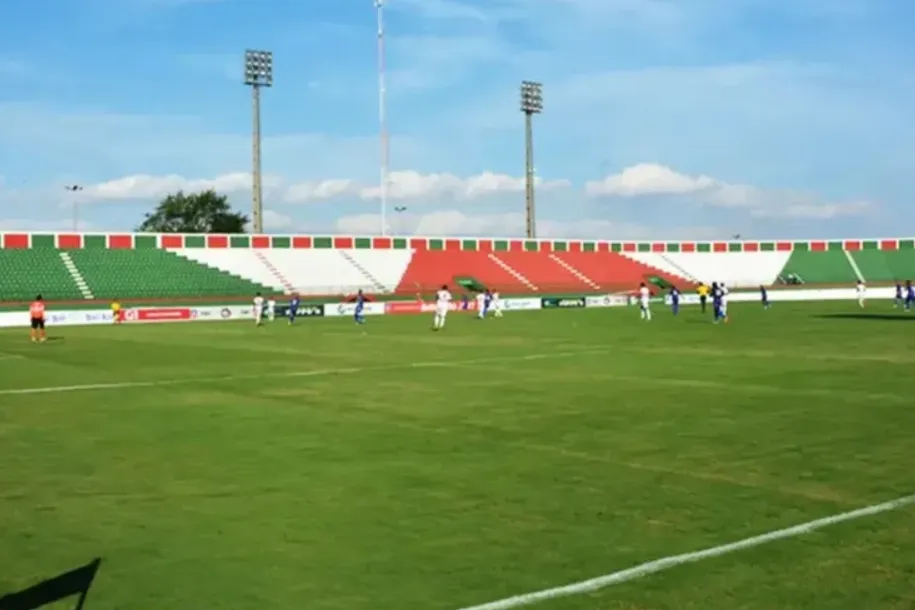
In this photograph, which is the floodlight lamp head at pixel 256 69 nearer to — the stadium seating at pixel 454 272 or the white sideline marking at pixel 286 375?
the stadium seating at pixel 454 272

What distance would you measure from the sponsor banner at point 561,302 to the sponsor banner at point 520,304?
46 centimetres

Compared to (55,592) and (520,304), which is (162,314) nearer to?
(520,304)

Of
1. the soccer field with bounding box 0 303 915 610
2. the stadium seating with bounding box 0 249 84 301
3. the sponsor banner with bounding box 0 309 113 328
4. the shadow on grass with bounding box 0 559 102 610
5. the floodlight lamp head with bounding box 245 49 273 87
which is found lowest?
the shadow on grass with bounding box 0 559 102 610

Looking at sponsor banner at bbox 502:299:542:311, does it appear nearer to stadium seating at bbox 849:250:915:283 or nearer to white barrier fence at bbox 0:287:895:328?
white barrier fence at bbox 0:287:895:328

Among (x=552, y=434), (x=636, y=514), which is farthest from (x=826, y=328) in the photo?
(x=636, y=514)

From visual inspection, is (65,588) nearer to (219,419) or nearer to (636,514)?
(636,514)

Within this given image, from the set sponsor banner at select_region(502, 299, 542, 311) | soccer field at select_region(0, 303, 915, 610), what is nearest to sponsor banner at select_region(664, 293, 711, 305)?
sponsor banner at select_region(502, 299, 542, 311)

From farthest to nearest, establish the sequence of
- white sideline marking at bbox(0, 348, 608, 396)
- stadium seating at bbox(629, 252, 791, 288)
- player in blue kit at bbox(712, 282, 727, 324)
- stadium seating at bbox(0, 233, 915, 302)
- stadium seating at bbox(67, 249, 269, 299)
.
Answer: stadium seating at bbox(629, 252, 791, 288), stadium seating at bbox(0, 233, 915, 302), stadium seating at bbox(67, 249, 269, 299), player in blue kit at bbox(712, 282, 727, 324), white sideline marking at bbox(0, 348, 608, 396)

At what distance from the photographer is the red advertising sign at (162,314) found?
54.6 metres

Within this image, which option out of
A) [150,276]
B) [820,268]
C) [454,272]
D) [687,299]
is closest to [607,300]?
[687,299]

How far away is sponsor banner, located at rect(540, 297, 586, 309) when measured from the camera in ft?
224

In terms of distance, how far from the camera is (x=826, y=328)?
118 feet

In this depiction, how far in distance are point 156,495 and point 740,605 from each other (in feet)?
18.8

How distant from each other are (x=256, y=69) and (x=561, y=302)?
30.5 metres
